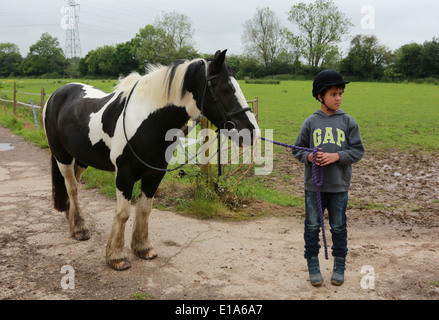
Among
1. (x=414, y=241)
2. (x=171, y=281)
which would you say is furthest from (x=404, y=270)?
(x=171, y=281)

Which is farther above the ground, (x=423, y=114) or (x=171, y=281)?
(x=423, y=114)

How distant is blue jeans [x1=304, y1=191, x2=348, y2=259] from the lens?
277 centimetres

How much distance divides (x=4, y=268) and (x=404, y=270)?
3.75 meters

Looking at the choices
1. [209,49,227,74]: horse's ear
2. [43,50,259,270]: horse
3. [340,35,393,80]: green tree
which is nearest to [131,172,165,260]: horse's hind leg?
[43,50,259,270]: horse

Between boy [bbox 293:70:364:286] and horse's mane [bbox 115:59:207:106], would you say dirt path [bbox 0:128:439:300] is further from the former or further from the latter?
horse's mane [bbox 115:59:207:106]

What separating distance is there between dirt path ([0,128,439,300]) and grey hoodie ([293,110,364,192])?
0.88m

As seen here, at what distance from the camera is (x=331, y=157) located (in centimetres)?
264

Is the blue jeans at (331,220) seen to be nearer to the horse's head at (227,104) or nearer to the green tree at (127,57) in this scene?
the horse's head at (227,104)

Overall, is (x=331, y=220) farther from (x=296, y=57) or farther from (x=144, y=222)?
(x=296, y=57)

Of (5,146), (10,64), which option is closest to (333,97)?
(5,146)

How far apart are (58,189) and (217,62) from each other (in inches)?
111

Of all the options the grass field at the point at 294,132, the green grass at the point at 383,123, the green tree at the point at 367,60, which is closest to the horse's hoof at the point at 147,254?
the grass field at the point at 294,132

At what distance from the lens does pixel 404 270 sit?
312cm

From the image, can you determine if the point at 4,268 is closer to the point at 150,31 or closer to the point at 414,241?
the point at 414,241
